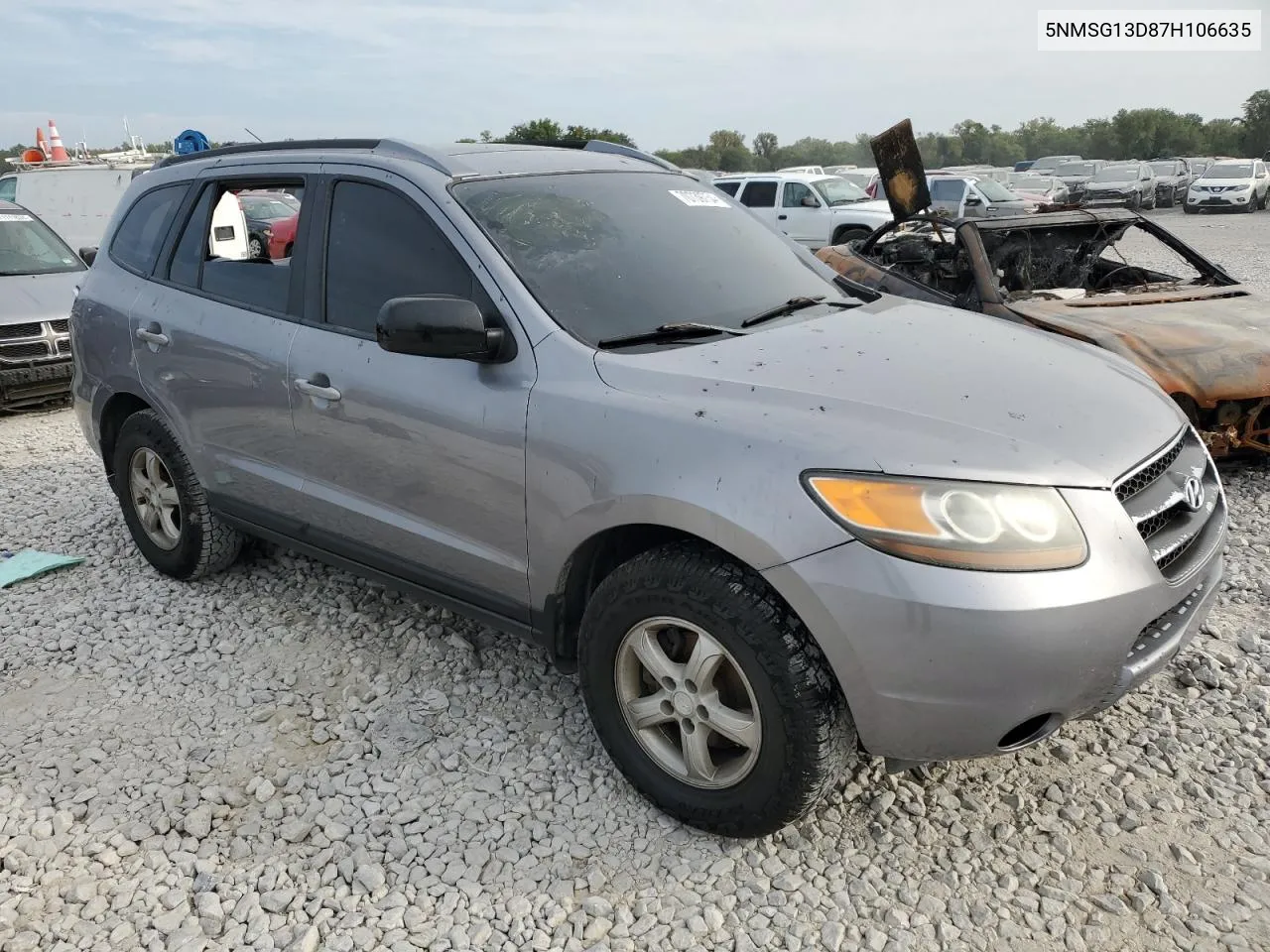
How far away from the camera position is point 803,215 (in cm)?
1691

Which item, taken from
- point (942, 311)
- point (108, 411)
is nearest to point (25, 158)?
point (108, 411)

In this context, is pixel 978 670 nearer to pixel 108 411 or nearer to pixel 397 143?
pixel 397 143

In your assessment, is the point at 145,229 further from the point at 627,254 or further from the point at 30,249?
the point at 30,249

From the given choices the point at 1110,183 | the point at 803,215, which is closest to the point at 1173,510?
the point at 803,215

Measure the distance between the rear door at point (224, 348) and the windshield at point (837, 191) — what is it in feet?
47.1

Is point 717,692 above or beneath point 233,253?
beneath

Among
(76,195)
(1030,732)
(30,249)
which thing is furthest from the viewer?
(76,195)

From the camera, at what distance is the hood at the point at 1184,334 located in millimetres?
4945

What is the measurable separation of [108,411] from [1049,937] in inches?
166

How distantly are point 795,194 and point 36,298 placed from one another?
12.5m

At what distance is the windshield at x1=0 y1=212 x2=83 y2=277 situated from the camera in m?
8.31

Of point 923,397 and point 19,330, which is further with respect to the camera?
point 19,330

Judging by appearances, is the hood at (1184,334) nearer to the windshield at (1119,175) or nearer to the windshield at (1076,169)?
the windshield at (1119,175)

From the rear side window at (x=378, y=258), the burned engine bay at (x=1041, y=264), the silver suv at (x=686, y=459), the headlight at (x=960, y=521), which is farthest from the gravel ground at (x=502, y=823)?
the burned engine bay at (x=1041, y=264)
